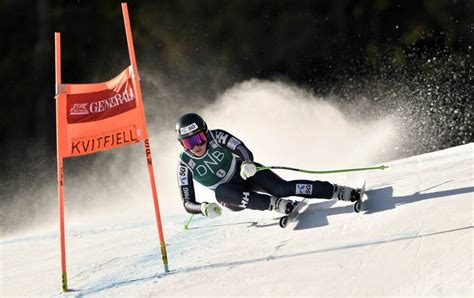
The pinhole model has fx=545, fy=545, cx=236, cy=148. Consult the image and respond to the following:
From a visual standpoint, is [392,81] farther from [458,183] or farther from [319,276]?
[319,276]

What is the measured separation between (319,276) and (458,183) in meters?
1.62

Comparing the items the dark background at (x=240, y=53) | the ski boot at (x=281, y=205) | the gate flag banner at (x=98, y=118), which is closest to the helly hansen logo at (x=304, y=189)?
the ski boot at (x=281, y=205)

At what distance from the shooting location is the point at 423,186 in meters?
4.12

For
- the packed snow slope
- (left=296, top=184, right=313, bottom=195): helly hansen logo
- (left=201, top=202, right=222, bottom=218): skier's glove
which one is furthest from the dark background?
(left=201, top=202, right=222, bottom=218): skier's glove

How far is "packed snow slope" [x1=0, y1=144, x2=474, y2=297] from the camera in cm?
274

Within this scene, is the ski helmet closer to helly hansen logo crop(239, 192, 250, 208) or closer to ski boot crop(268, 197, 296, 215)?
helly hansen logo crop(239, 192, 250, 208)

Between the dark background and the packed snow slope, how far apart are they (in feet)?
33.8

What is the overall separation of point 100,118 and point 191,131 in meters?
0.80

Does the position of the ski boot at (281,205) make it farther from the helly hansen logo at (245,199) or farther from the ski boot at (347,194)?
the ski boot at (347,194)

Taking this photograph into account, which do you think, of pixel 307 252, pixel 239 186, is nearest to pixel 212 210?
pixel 239 186

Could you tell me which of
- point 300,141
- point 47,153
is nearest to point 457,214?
point 300,141

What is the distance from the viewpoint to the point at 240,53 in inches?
651

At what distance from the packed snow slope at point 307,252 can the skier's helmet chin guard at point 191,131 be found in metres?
0.74

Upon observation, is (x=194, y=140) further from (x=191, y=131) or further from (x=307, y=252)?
(x=307, y=252)
